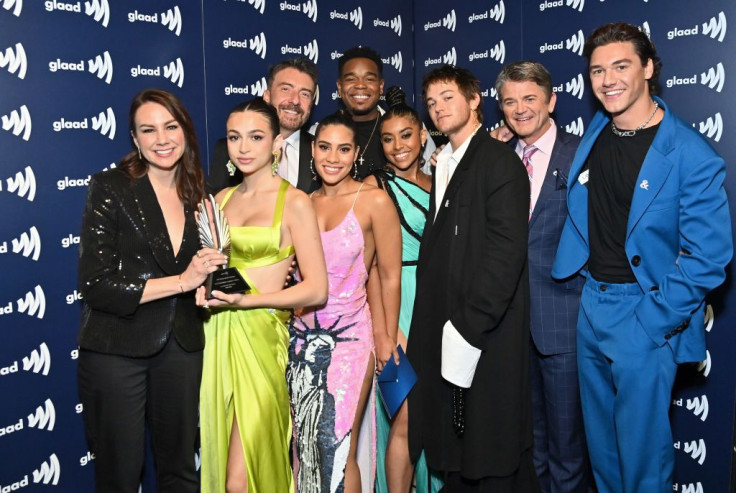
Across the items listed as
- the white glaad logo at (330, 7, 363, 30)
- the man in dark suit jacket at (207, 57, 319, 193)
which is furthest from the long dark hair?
the white glaad logo at (330, 7, 363, 30)

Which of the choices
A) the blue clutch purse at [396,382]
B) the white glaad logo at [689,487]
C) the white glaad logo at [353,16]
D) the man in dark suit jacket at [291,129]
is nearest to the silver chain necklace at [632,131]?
the blue clutch purse at [396,382]

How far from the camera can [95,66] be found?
12.0 feet

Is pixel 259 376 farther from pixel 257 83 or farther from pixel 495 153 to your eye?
pixel 257 83

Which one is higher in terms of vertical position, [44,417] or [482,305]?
[482,305]

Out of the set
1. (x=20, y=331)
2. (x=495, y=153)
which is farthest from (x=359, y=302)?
(x=20, y=331)

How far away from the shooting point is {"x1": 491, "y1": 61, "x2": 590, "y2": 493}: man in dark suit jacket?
126 inches

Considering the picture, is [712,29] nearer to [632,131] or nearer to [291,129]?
[632,131]

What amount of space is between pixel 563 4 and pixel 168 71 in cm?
257

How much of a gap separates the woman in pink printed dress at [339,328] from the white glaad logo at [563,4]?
2.20 metres

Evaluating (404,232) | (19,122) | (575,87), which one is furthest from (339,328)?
(575,87)

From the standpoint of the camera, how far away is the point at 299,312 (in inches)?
120

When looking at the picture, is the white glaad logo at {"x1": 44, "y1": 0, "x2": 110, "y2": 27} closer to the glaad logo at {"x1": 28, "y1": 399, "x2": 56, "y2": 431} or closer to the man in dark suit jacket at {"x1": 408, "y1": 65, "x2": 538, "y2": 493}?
the man in dark suit jacket at {"x1": 408, "y1": 65, "x2": 538, "y2": 493}

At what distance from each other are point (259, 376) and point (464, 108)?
1.42 metres

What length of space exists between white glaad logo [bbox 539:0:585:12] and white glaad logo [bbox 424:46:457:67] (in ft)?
2.79
